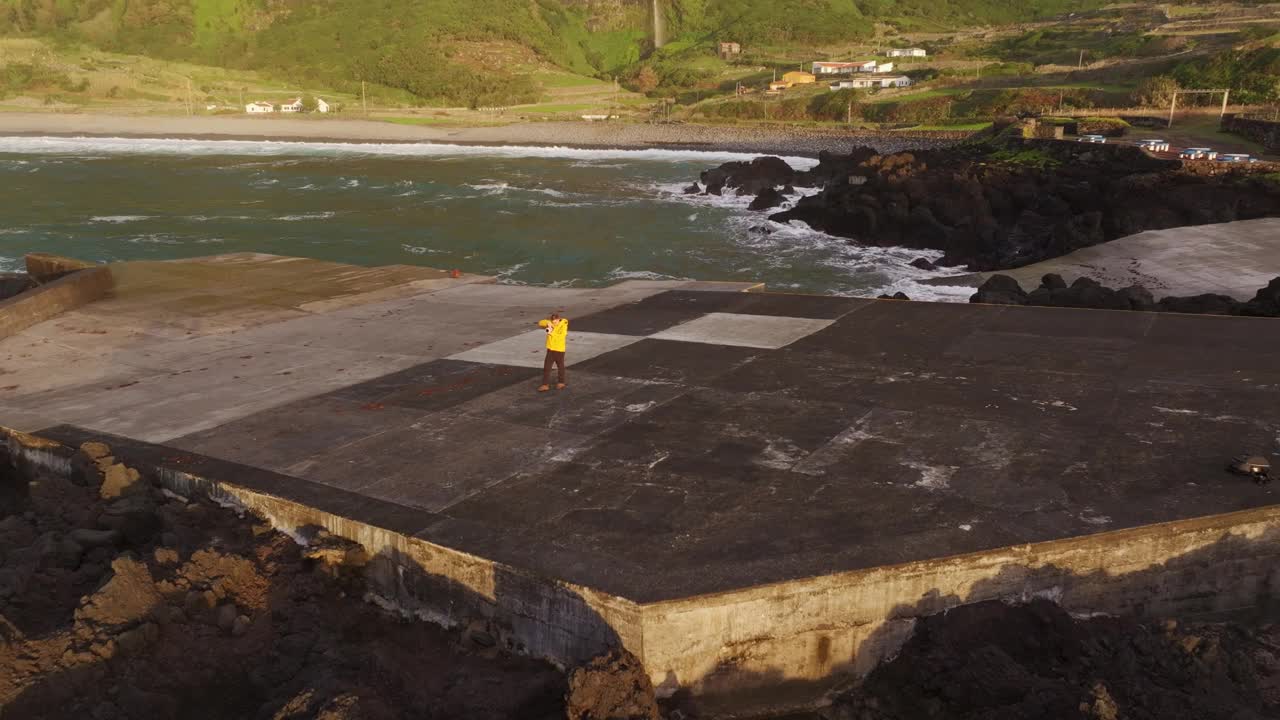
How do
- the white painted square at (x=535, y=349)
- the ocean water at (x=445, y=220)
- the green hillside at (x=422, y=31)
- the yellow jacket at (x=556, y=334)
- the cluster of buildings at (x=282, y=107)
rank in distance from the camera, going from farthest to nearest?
the green hillside at (x=422, y=31)
the cluster of buildings at (x=282, y=107)
the ocean water at (x=445, y=220)
the white painted square at (x=535, y=349)
the yellow jacket at (x=556, y=334)

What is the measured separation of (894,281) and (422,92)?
110 meters

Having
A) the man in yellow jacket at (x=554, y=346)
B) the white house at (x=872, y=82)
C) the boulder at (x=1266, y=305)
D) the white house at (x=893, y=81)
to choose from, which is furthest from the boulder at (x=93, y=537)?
the white house at (x=893, y=81)

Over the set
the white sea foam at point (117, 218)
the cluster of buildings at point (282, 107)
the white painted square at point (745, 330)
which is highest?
the cluster of buildings at point (282, 107)

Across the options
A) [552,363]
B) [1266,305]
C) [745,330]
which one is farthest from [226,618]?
[1266,305]

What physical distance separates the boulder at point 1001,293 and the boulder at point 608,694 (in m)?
12.6

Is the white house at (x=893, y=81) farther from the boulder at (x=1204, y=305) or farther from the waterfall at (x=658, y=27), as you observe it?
the boulder at (x=1204, y=305)

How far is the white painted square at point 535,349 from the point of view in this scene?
1380cm

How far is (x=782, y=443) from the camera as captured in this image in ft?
32.2

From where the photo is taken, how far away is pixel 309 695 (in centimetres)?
632

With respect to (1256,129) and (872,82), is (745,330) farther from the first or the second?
(872,82)

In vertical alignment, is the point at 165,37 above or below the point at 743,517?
above

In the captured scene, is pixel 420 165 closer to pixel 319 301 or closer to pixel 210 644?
pixel 319 301

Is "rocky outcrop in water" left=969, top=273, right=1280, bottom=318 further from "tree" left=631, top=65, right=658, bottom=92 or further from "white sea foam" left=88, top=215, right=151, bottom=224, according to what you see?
"tree" left=631, top=65, right=658, bottom=92

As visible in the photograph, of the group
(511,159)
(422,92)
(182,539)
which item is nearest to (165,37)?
(422,92)
